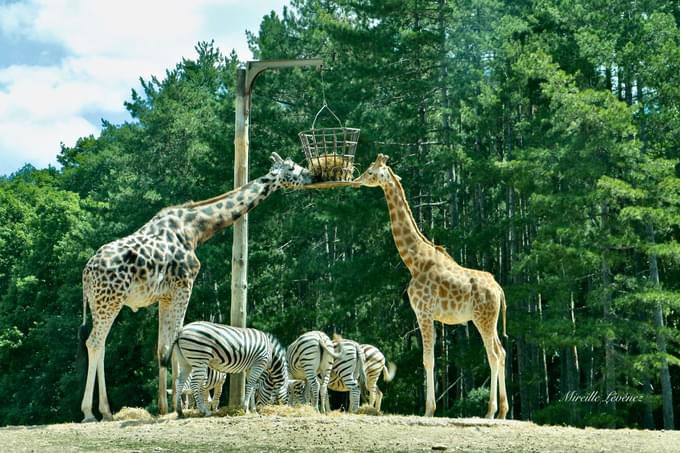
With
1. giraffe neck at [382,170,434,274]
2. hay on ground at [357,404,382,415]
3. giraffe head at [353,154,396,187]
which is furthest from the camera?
giraffe neck at [382,170,434,274]

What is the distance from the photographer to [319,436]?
10.7 m

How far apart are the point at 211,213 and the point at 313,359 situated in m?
2.95

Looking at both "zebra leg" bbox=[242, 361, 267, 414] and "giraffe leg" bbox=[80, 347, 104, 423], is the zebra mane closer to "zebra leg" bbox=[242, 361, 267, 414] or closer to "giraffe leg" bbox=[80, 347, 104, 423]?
"zebra leg" bbox=[242, 361, 267, 414]

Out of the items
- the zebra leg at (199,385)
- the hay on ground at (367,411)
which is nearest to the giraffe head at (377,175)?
the hay on ground at (367,411)

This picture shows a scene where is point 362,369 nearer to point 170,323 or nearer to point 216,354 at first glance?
point 216,354

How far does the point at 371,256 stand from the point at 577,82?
28.6 ft

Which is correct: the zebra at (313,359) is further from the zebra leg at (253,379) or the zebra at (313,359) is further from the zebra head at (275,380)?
the zebra leg at (253,379)

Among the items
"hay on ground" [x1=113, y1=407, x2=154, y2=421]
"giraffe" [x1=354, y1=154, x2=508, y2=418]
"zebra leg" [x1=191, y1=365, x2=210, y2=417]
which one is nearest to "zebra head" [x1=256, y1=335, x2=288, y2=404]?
"zebra leg" [x1=191, y1=365, x2=210, y2=417]

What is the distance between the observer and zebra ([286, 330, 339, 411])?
14492mm

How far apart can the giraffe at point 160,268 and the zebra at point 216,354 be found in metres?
0.81

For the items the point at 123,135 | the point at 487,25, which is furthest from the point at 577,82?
the point at 123,135

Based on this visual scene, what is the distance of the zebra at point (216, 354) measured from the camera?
12.9 metres

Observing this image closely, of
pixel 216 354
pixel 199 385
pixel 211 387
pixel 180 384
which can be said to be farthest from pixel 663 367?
pixel 180 384

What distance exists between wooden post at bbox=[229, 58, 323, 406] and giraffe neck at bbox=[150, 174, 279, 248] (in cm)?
24
